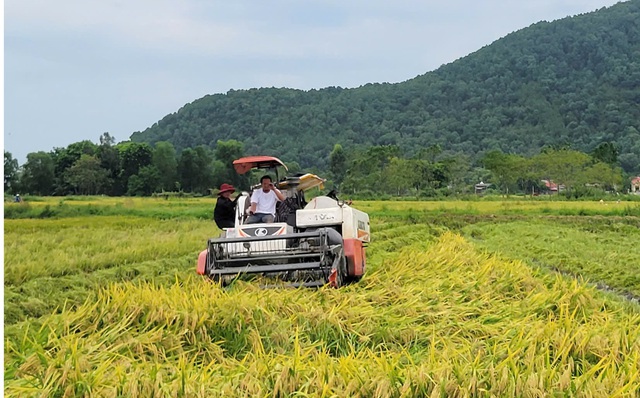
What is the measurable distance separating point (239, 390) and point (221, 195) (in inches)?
271

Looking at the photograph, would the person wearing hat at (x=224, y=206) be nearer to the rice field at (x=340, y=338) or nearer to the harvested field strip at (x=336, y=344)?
the rice field at (x=340, y=338)

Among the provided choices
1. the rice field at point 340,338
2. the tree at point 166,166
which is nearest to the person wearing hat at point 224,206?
the rice field at point 340,338

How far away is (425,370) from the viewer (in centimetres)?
398

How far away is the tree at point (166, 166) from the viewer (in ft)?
154

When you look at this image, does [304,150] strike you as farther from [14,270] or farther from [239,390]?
[239,390]

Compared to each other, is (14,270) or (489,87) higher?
(489,87)

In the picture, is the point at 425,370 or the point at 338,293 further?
the point at 338,293

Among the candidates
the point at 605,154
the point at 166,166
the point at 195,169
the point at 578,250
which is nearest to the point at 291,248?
the point at 578,250

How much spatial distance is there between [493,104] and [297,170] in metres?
118

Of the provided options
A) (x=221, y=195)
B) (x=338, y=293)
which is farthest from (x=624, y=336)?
(x=221, y=195)

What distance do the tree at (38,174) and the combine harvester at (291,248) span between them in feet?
119

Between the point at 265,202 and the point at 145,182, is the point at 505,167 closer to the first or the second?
the point at 145,182

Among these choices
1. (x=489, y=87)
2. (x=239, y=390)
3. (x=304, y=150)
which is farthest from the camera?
(x=489, y=87)

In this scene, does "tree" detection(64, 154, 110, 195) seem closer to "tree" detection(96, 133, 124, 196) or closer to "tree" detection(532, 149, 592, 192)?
"tree" detection(96, 133, 124, 196)
